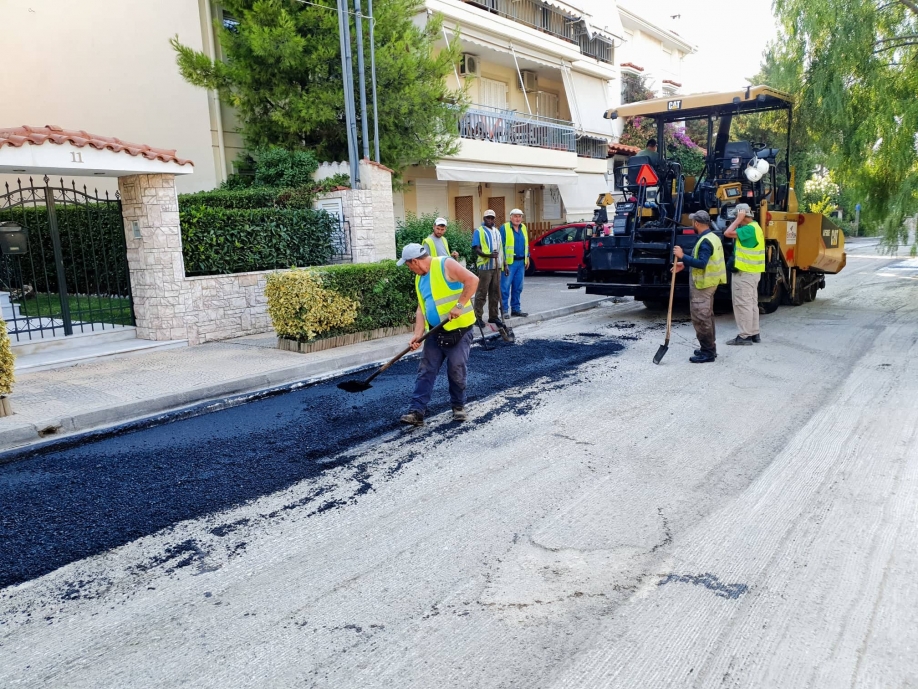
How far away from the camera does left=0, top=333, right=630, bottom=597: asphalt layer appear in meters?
3.98

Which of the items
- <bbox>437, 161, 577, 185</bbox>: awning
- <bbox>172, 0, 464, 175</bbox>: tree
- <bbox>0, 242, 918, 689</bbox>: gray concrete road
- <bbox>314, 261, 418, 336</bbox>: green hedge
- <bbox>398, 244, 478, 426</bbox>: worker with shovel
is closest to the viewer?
<bbox>0, 242, 918, 689</bbox>: gray concrete road

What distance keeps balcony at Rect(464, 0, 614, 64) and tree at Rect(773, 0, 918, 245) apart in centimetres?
957

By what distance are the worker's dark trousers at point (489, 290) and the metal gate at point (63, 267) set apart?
473cm

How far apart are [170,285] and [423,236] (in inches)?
226

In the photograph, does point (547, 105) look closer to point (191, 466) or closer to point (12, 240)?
point (12, 240)

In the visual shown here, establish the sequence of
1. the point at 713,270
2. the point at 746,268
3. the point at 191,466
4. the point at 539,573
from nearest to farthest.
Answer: the point at 539,573
the point at 191,466
the point at 713,270
the point at 746,268

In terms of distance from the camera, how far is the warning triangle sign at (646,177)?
35.4ft

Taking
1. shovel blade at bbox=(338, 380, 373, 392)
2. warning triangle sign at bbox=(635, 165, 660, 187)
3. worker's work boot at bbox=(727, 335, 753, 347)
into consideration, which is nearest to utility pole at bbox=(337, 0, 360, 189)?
warning triangle sign at bbox=(635, 165, 660, 187)

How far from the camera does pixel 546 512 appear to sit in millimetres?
4066

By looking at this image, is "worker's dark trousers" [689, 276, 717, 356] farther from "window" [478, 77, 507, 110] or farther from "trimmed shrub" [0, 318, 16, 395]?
"window" [478, 77, 507, 110]

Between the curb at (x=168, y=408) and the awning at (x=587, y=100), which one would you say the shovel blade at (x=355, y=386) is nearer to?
the curb at (x=168, y=408)

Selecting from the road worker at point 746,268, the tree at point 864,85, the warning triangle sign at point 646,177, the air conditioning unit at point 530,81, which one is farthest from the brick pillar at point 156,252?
the air conditioning unit at point 530,81

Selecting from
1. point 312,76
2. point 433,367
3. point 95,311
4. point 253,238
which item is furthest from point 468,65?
point 433,367

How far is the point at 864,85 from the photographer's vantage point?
11000mm
